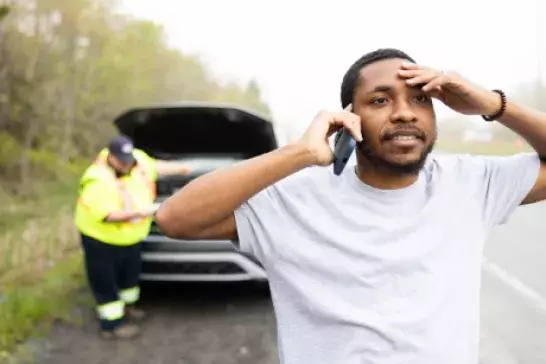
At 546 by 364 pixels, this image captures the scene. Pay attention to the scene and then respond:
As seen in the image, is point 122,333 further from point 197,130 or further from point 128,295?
point 197,130

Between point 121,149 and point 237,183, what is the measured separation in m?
3.45

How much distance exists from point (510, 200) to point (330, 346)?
2.27 feet

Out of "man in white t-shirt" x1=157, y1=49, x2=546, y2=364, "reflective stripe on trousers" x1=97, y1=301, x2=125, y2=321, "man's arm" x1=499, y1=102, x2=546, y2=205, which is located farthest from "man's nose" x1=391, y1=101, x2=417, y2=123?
"reflective stripe on trousers" x1=97, y1=301, x2=125, y2=321

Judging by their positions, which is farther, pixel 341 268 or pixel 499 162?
pixel 499 162

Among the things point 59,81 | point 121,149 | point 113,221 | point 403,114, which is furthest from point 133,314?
point 59,81

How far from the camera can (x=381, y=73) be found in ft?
6.01

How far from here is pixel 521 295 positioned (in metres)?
6.00

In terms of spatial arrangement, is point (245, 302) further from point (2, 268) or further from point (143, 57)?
point (143, 57)

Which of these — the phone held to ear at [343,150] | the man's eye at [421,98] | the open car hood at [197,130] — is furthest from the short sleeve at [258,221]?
the open car hood at [197,130]

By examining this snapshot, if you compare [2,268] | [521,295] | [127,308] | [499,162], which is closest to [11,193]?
[2,268]

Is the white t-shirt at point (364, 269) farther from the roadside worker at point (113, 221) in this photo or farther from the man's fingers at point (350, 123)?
the roadside worker at point (113, 221)

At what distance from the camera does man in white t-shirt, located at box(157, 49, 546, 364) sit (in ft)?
5.60

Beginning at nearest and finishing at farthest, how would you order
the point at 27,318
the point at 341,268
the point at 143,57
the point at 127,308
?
the point at 341,268 → the point at 27,318 → the point at 127,308 → the point at 143,57

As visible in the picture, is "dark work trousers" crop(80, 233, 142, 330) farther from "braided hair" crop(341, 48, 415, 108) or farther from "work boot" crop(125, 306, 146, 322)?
"braided hair" crop(341, 48, 415, 108)
